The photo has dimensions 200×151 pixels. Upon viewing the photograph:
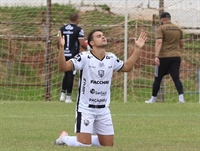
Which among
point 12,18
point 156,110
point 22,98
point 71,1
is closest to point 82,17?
point 71,1

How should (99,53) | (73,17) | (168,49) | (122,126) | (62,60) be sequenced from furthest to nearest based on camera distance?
(73,17) < (168,49) < (122,126) < (99,53) < (62,60)

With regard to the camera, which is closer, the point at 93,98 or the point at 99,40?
the point at 93,98

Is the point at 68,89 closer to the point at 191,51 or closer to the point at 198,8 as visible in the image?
the point at 198,8

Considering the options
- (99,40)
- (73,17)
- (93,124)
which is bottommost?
(93,124)

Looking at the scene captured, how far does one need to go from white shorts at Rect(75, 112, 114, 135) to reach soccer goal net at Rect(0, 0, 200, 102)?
8.76m

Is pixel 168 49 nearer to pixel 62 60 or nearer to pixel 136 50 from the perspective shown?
pixel 136 50

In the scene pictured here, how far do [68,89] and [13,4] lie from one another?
14.0ft

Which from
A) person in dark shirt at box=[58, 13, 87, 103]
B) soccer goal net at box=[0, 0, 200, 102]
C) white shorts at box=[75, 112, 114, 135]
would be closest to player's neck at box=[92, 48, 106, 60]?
white shorts at box=[75, 112, 114, 135]

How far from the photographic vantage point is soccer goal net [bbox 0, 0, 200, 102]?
17531 millimetres

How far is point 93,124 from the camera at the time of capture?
26.6 feet

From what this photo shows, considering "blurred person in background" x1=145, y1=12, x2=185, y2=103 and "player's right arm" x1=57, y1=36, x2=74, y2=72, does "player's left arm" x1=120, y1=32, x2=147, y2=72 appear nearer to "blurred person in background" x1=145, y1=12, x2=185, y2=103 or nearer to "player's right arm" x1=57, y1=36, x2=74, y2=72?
"player's right arm" x1=57, y1=36, x2=74, y2=72

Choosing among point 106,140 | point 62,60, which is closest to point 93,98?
point 106,140

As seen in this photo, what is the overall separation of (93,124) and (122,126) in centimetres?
217

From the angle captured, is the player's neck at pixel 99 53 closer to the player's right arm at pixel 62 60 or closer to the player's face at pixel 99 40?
the player's face at pixel 99 40
